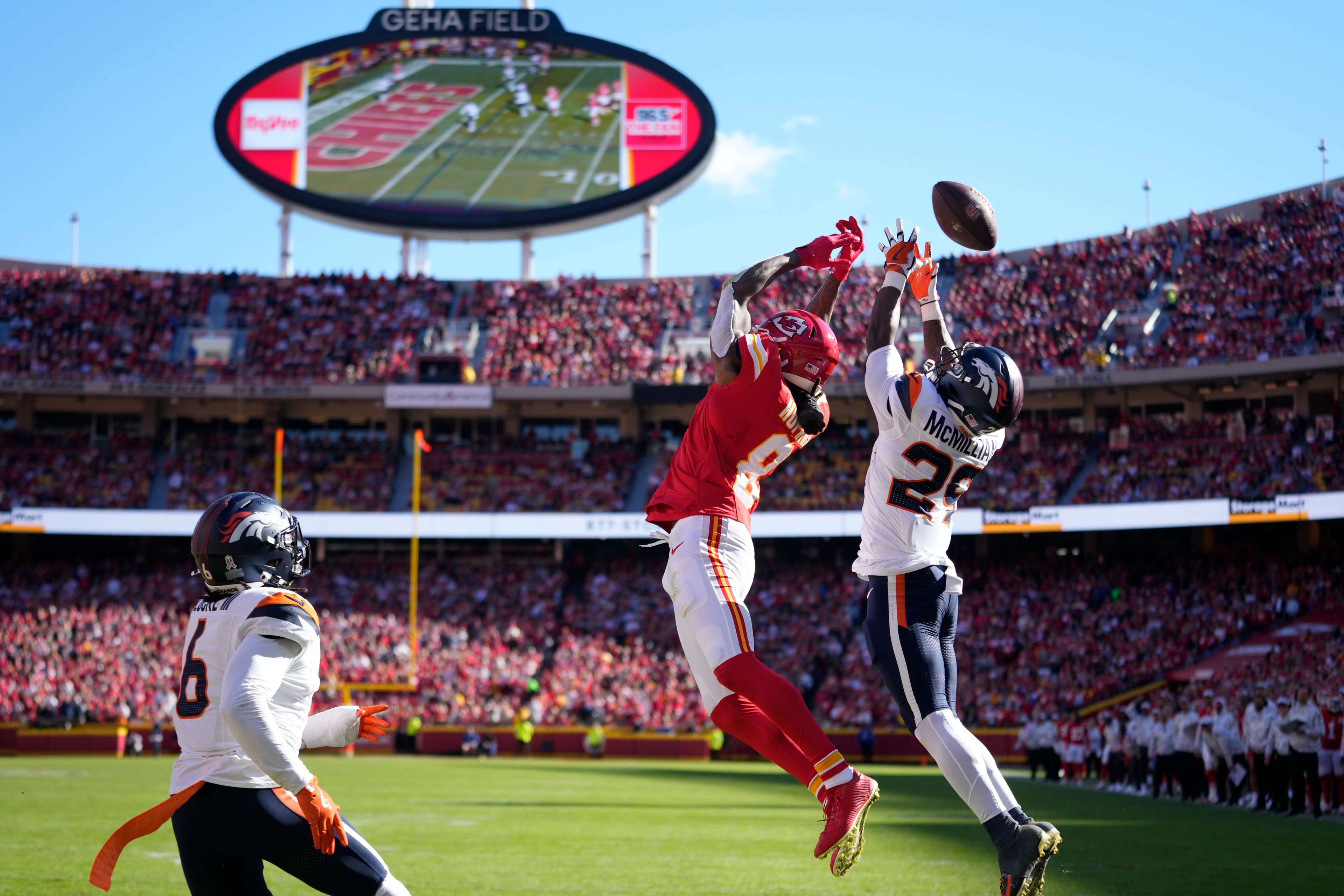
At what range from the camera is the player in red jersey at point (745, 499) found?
6094mm

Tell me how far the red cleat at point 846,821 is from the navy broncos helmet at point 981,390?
1.81m

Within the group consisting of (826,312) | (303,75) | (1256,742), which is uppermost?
(303,75)

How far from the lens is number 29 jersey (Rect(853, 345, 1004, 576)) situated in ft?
20.8

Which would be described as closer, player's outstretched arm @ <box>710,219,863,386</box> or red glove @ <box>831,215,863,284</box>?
player's outstretched arm @ <box>710,219,863,386</box>

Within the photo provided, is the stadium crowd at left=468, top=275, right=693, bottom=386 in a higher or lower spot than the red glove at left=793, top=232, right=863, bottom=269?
higher

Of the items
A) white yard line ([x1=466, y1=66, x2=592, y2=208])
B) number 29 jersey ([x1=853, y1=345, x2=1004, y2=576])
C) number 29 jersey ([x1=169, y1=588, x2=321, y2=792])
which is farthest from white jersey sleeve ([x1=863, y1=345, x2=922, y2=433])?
white yard line ([x1=466, y1=66, x2=592, y2=208])

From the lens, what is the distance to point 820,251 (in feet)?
22.8

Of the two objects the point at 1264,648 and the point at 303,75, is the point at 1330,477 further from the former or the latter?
the point at 303,75

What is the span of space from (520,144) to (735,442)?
38485mm

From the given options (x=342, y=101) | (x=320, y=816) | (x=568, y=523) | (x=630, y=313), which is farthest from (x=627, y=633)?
(x=320, y=816)

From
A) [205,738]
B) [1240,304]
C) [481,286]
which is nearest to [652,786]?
[205,738]

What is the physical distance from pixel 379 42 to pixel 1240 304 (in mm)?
28796

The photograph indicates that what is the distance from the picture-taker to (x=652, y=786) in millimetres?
21516

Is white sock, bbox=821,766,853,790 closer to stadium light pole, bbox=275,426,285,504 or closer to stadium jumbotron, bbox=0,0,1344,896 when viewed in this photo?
stadium jumbotron, bbox=0,0,1344,896
